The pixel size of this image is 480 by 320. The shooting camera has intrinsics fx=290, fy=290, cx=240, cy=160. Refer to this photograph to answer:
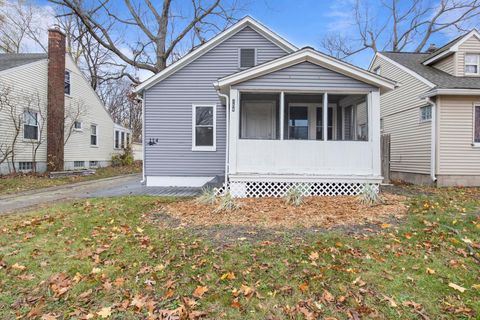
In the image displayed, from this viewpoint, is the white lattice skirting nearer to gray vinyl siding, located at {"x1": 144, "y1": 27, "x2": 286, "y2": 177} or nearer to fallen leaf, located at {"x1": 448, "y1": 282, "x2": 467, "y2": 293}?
gray vinyl siding, located at {"x1": 144, "y1": 27, "x2": 286, "y2": 177}

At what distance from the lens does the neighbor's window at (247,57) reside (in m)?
11.5

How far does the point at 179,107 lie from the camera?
36.7 ft

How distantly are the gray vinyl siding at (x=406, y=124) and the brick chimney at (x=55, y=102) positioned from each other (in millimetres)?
17860

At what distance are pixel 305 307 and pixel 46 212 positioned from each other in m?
6.38

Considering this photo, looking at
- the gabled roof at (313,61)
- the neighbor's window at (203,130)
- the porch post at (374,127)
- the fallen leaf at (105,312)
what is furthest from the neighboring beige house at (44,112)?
the porch post at (374,127)

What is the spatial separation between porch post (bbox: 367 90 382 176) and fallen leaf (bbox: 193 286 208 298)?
6652 millimetres

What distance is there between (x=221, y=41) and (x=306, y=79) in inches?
182

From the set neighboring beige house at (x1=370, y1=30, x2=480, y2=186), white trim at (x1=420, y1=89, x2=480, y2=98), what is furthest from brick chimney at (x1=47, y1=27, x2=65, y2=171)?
white trim at (x1=420, y1=89, x2=480, y2=98)

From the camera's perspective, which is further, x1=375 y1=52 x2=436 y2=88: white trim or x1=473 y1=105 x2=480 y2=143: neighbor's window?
x1=375 y1=52 x2=436 y2=88: white trim

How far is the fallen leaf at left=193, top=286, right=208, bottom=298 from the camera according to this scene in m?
3.27

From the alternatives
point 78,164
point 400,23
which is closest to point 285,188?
point 78,164

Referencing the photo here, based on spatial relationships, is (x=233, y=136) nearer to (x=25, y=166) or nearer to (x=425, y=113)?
(x=425, y=113)

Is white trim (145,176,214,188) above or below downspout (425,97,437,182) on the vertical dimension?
below

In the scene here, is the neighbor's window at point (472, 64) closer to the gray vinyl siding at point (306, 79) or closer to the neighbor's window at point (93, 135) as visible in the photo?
the gray vinyl siding at point (306, 79)
